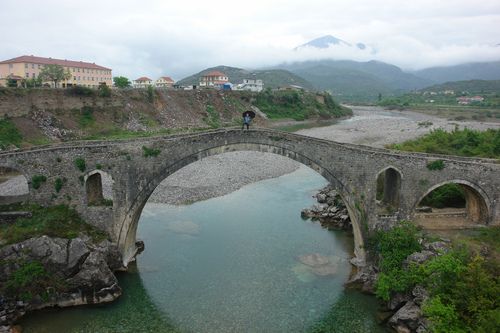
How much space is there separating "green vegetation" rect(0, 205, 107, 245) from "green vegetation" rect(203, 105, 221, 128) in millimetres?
47969

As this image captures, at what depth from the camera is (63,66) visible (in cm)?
6544

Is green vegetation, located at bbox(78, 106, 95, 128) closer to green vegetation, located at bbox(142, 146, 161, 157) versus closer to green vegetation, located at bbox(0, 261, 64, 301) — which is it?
green vegetation, located at bbox(142, 146, 161, 157)

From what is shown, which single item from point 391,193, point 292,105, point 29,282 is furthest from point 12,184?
point 292,105

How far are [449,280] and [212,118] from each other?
5927cm

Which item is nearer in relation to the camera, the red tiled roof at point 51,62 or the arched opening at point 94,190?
the arched opening at point 94,190

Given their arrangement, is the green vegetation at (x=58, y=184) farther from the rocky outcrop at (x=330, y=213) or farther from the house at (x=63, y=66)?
the house at (x=63, y=66)

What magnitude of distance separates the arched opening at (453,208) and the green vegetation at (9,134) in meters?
37.5

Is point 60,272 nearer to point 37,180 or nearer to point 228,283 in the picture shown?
point 37,180

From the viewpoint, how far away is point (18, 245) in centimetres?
1792

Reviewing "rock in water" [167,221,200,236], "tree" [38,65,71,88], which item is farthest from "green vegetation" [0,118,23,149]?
"rock in water" [167,221,200,236]

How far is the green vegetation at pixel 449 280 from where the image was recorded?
13742 mm

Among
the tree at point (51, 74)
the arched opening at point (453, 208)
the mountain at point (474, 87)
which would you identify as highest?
the mountain at point (474, 87)

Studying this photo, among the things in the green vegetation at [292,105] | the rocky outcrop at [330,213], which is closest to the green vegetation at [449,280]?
the rocky outcrop at [330,213]

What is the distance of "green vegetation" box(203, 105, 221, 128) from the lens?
225ft
